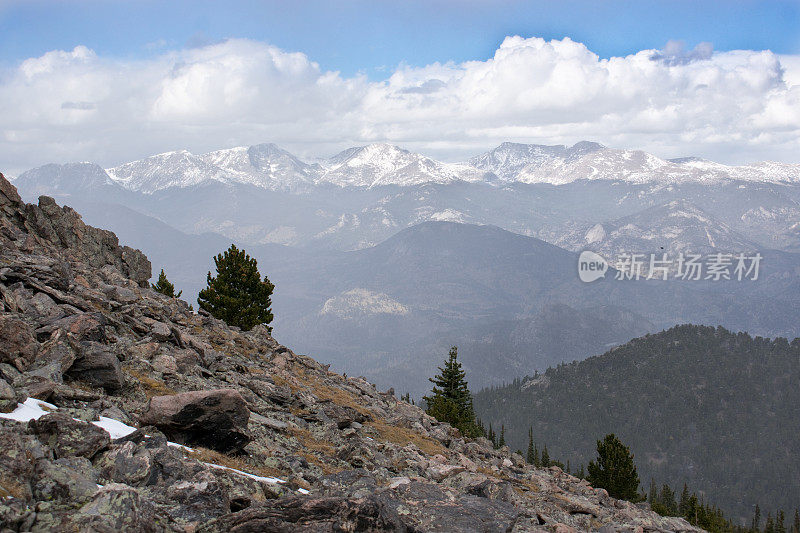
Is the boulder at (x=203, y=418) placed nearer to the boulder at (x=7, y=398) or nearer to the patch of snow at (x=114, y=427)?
the patch of snow at (x=114, y=427)

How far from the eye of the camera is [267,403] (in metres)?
30.7

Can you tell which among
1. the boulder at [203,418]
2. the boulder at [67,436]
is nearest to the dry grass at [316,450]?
the boulder at [203,418]

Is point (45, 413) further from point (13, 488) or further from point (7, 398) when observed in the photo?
point (13, 488)

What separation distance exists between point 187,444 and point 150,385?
701 cm

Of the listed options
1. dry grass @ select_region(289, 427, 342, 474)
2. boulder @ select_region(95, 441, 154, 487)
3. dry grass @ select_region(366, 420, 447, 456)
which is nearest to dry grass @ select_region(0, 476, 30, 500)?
boulder @ select_region(95, 441, 154, 487)

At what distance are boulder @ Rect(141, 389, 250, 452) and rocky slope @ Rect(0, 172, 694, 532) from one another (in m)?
0.05

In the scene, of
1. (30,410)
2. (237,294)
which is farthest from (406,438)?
(237,294)

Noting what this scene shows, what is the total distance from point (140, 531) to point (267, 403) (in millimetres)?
20998

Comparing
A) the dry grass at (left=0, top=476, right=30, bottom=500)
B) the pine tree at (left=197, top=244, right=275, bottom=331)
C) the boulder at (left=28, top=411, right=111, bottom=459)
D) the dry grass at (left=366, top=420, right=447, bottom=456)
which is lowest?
the dry grass at (left=366, top=420, right=447, bottom=456)

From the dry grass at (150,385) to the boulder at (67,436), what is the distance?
A: 9.36 metres

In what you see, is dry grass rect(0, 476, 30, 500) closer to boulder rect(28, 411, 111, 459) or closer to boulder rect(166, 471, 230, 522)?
boulder rect(28, 411, 111, 459)

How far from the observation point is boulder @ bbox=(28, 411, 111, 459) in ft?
42.4

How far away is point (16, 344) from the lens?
1894cm

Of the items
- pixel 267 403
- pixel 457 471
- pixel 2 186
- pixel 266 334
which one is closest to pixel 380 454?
pixel 457 471
